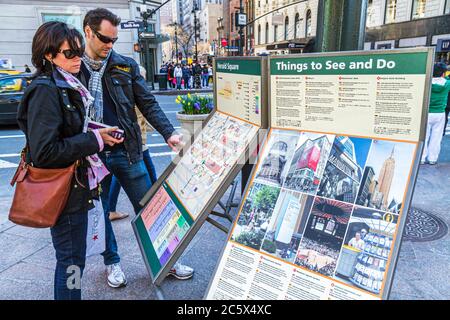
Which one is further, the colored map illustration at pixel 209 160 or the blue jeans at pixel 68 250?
the colored map illustration at pixel 209 160

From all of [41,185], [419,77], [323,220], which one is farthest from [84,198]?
[419,77]

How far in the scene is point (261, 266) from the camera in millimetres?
1791

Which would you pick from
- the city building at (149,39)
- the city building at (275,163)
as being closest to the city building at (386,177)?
the city building at (275,163)

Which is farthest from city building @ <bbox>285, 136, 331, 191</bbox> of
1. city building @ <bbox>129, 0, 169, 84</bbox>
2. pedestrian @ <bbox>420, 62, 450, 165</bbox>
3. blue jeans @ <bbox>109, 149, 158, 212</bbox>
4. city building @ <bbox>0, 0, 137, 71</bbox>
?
city building @ <bbox>0, 0, 137, 71</bbox>

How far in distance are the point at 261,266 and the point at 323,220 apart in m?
0.40

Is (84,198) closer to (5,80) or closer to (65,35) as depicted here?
(65,35)

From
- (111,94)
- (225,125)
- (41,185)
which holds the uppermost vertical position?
(111,94)

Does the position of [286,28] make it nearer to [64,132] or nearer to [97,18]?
[97,18]

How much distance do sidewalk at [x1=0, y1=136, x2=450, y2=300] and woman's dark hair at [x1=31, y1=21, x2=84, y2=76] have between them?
186 cm

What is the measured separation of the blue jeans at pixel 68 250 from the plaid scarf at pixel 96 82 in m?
0.76

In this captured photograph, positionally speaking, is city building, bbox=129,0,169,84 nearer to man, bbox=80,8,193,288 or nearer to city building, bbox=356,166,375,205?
man, bbox=80,8,193,288

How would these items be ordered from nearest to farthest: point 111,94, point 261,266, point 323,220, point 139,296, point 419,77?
point 419,77 → point 323,220 → point 261,266 → point 111,94 → point 139,296

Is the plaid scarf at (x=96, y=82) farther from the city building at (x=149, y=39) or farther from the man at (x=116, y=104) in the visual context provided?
the city building at (x=149, y=39)

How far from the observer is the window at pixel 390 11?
25.2m
